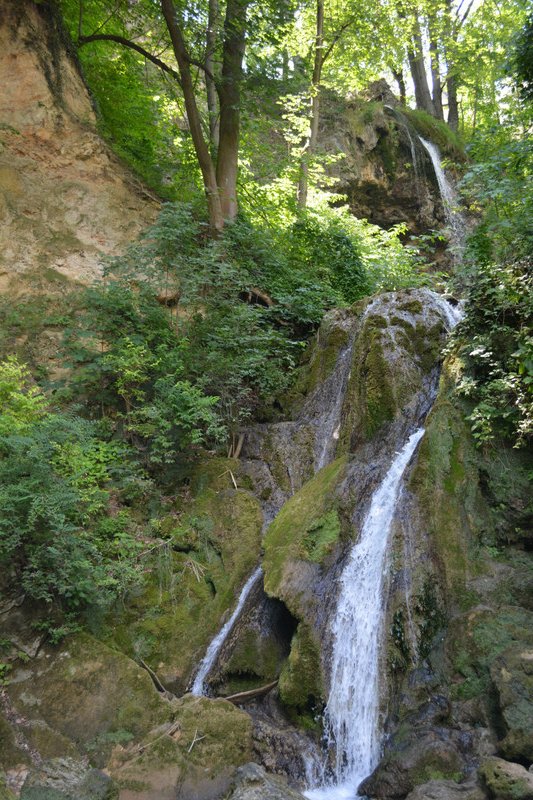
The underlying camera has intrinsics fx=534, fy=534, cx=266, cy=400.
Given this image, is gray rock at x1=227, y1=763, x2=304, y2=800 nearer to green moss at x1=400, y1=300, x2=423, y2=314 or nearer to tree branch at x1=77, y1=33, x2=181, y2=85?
green moss at x1=400, y1=300, x2=423, y2=314

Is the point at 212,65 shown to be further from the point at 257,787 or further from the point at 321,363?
the point at 257,787

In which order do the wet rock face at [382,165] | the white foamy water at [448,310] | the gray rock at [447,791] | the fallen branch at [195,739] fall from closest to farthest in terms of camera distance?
the gray rock at [447,791] → the fallen branch at [195,739] → the white foamy water at [448,310] → the wet rock face at [382,165]

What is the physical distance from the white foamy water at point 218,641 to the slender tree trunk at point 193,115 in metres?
6.68

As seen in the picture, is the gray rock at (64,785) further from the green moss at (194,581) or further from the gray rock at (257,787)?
the green moss at (194,581)

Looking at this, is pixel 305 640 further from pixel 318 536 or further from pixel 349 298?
pixel 349 298

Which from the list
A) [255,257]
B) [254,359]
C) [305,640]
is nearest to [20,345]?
[254,359]

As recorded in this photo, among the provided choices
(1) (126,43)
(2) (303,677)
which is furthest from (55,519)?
(1) (126,43)

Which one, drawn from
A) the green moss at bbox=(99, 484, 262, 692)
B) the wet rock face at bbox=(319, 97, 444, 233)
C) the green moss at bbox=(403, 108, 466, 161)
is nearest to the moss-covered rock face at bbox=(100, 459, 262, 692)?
the green moss at bbox=(99, 484, 262, 692)

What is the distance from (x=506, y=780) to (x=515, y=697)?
0.76m

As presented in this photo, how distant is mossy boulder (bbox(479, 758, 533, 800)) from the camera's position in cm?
344

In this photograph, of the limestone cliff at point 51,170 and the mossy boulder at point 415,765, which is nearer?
the mossy boulder at point 415,765

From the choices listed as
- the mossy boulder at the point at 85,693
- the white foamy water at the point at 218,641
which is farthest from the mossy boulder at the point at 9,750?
the white foamy water at the point at 218,641

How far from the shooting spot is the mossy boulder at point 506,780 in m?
3.44

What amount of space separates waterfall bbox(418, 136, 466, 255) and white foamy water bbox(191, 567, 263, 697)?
13966 mm
